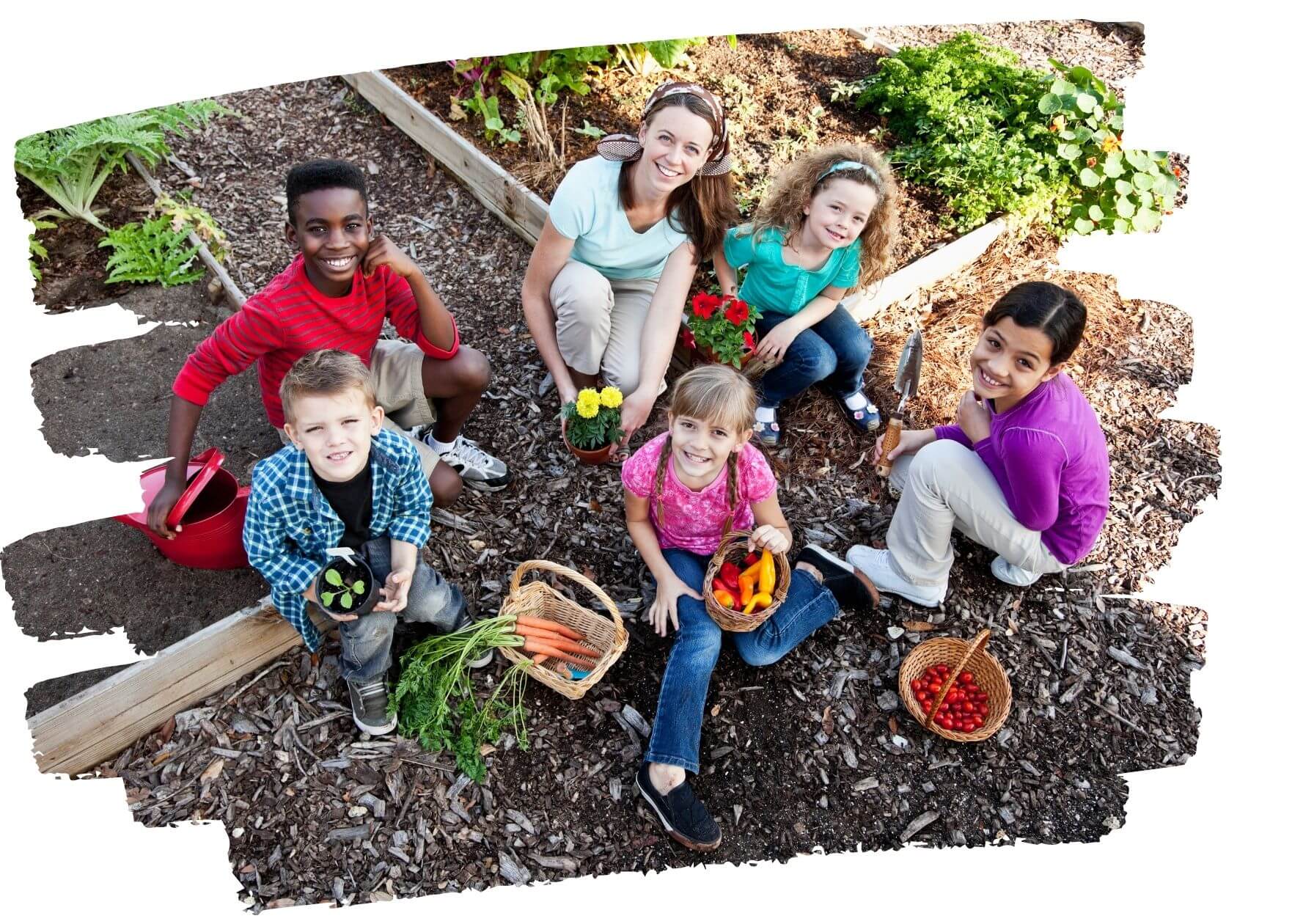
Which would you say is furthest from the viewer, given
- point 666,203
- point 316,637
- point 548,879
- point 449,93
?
point 449,93

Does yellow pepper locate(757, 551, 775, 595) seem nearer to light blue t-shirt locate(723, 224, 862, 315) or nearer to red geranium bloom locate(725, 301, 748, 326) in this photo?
red geranium bloom locate(725, 301, 748, 326)

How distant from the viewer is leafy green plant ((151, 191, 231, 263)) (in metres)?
4.43

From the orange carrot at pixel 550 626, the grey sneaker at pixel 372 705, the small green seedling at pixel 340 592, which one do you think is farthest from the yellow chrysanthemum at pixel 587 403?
the grey sneaker at pixel 372 705

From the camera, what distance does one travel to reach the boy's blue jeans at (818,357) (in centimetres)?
386

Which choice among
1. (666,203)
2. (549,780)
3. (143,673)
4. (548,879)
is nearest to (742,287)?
(666,203)

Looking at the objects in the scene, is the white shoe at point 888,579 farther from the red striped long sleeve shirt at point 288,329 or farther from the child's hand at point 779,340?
the red striped long sleeve shirt at point 288,329

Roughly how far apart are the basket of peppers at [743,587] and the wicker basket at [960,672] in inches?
21.9

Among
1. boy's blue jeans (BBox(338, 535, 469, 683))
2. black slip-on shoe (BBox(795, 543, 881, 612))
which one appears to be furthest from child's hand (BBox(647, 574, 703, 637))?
boy's blue jeans (BBox(338, 535, 469, 683))

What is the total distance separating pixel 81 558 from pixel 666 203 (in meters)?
2.72

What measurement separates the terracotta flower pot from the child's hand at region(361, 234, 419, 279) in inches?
40.1

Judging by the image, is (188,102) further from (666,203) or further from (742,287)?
(742,287)

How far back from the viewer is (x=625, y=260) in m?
3.80

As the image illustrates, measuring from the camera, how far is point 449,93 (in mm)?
5258

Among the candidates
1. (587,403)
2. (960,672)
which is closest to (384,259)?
(587,403)
